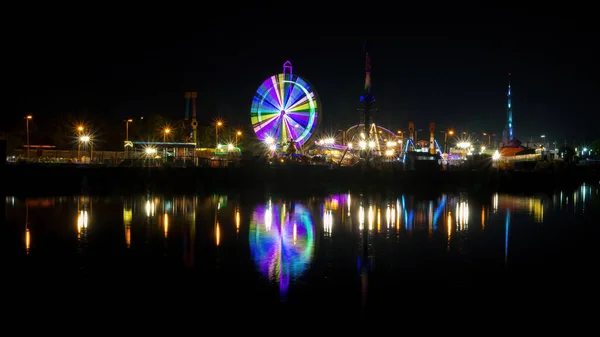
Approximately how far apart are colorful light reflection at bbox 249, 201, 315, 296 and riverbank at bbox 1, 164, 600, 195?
1371 centimetres

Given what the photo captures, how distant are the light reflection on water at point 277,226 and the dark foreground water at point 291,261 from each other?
0.05 meters

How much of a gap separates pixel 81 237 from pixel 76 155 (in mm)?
60612

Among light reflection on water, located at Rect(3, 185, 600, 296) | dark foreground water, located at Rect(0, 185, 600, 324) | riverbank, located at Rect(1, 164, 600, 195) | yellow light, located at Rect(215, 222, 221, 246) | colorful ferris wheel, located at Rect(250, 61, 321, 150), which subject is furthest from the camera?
colorful ferris wheel, located at Rect(250, 61, 321, 150)

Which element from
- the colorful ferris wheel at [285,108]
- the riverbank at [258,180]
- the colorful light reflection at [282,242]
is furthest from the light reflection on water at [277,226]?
the colorful ferris wheel at [285,108]

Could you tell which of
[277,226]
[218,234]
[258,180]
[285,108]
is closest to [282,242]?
[218,234]

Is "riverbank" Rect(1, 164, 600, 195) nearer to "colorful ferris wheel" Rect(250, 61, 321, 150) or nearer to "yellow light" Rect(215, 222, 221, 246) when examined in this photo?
"colorful ferris wheel" Rect(250, 61, 321, 150)

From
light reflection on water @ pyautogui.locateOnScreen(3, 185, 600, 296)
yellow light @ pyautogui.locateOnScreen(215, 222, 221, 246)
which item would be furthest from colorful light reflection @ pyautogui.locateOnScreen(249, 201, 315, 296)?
yellow light @ pyautogui.locateOnScreen(215, 222, 221, 246)

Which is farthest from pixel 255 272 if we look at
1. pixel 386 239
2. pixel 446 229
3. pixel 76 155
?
pixel 76 155

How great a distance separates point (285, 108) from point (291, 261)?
48.4m

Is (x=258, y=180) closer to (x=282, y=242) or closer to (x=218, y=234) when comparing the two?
(x=218, y=234)

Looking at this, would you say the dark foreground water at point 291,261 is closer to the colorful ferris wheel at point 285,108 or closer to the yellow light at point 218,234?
the yellow light at point 218,234

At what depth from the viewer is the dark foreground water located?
366 inches

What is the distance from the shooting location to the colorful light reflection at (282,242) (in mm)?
11413

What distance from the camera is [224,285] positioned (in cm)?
1027
